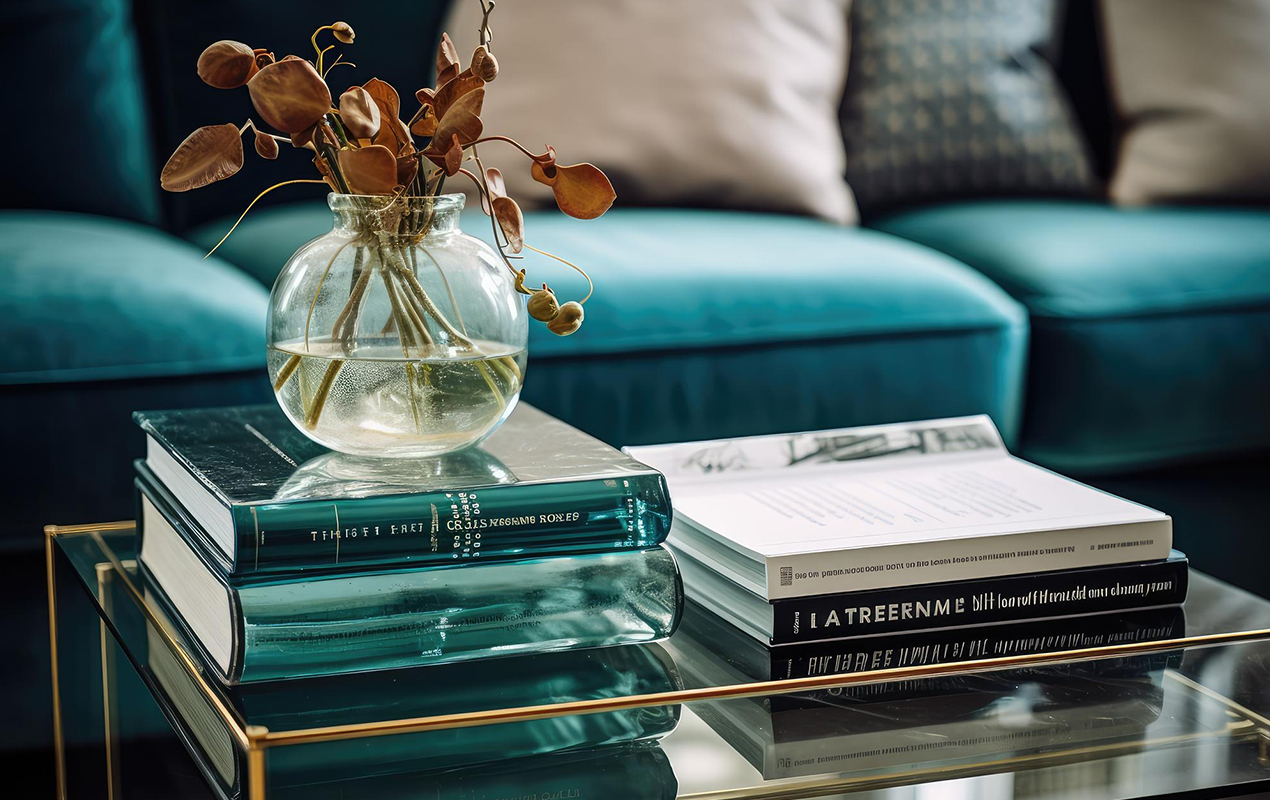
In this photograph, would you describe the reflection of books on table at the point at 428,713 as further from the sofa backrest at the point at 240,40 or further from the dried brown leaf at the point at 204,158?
the sofa backrest at the point at 240,40

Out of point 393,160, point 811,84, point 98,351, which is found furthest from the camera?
point 811,84

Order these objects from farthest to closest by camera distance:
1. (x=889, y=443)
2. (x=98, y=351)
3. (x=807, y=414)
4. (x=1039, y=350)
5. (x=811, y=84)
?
(x=811, y=84) → (x=1039, y=350) → (x=807, y=414) → (x=98, y=351) → (x=889, y=443)

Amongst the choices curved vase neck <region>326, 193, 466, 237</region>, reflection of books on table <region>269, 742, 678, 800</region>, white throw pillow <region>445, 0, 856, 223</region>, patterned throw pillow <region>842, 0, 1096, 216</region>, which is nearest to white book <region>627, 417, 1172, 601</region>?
reflection of books on table <region>269, 742, 678, 800</region>

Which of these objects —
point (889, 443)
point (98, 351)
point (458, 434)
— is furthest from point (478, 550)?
point (98, 351)

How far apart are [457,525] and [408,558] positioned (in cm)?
3

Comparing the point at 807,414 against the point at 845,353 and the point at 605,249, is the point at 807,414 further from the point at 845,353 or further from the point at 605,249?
the point at 605,249

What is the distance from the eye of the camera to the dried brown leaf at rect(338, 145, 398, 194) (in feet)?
2.10

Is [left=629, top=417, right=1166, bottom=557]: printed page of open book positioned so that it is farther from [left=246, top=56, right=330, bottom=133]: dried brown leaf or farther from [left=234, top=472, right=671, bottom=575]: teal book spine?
[left=246, top=56, right=330, bottom=133]: dried brown leaf

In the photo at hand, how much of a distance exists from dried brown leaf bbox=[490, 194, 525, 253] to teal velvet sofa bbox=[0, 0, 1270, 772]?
49 cm

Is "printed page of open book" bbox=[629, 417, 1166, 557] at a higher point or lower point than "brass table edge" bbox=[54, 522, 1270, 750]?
higher

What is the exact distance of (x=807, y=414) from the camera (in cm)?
131

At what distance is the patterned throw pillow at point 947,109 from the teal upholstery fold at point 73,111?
1002 millimetres

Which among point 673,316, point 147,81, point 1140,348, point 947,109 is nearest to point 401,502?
point 673,316

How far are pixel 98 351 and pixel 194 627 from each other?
1.54 feet
